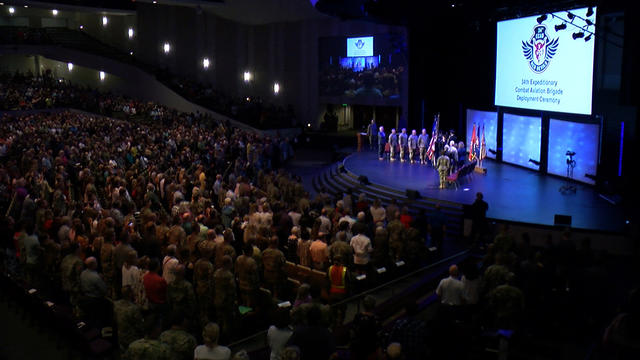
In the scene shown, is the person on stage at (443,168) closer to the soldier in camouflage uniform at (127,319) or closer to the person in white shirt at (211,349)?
the soldier in camouflage uniform at (127,319)

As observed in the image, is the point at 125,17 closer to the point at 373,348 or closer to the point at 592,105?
the point at 592,105

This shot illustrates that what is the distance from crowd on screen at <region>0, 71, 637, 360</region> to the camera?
607 centimetres

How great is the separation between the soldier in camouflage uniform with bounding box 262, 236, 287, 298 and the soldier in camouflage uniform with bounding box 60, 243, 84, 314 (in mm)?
2563

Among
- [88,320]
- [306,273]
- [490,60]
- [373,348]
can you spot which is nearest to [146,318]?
[88,320]

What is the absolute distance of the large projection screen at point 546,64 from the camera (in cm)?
1762

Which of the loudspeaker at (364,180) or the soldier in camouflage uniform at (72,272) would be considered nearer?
the soldier in camouflage uniform at (72,272)

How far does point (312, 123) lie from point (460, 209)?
58.4 feet

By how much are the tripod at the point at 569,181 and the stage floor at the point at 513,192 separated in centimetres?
16

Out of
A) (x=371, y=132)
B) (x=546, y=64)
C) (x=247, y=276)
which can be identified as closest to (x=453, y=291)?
(x=247, y=276)

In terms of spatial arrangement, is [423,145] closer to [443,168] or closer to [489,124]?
[489,124]

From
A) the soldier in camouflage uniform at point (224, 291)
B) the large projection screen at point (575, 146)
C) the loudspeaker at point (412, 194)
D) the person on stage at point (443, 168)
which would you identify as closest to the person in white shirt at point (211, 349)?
the soldier in camouflage uniform at point (224, 291)

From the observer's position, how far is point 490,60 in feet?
74.5

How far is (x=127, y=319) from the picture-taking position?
285 inches

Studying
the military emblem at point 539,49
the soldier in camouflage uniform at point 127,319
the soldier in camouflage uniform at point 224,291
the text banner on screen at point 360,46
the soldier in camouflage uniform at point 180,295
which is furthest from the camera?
the text banner on screen at point 360,46
